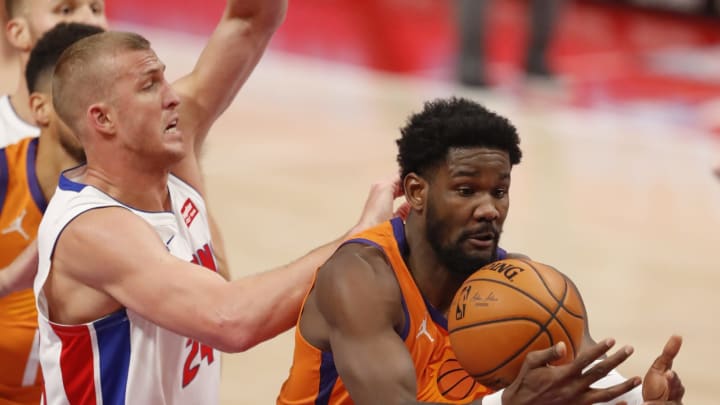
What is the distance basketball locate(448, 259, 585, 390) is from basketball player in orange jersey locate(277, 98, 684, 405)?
4.5 inches

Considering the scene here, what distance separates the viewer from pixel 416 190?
3.71 m

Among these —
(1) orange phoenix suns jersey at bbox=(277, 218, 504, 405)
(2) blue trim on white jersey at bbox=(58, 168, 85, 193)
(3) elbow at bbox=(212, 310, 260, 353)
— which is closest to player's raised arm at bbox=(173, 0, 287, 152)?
(2) blue trim on white jersey at bbox=(58, 168, 85, 193)

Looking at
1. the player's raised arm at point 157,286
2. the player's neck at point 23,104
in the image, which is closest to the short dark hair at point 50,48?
the player's neck at point 23,104

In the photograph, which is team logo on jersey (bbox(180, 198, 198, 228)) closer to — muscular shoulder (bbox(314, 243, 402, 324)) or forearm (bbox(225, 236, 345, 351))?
forearm (bbox(225, 236, 345, 351))

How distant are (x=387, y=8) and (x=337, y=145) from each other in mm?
4733

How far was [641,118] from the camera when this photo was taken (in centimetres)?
1105

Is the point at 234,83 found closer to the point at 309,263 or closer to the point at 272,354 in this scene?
the point at 309,263

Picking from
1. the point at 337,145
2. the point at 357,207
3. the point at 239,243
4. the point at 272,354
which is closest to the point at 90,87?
the point at 272,354

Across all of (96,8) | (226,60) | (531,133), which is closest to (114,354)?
(226,60)

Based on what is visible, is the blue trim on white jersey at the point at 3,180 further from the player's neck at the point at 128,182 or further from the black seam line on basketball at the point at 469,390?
the black seam line on basketball at the point at 469,390

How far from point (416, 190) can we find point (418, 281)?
0.87ft

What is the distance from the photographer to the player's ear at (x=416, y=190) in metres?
3.69

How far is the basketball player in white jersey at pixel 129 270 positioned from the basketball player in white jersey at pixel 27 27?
1.00 metres

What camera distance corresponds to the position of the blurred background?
7.49 meters
